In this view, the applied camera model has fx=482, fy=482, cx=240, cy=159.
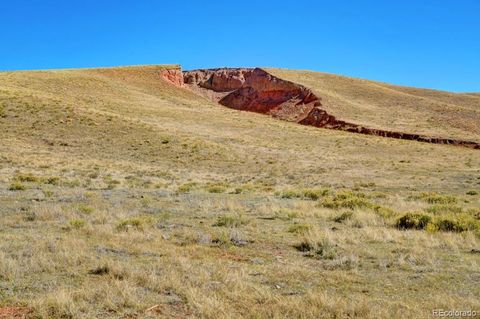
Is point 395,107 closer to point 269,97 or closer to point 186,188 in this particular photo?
point 269,97

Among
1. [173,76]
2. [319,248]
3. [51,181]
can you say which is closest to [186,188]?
[51,181]

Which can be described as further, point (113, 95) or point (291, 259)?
point (113, 95)

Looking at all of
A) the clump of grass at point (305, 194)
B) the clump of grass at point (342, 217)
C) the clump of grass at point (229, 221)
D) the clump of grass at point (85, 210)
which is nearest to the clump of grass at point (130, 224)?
the clump of grass at point (85, 210)

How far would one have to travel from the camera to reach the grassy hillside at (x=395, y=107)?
62875mm

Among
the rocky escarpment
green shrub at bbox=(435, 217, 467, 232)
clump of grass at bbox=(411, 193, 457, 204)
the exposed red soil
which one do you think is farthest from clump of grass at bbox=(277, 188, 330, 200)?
the rocky escarpment

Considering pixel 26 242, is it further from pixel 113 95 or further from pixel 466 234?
pixel 113 95

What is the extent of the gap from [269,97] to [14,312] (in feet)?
257

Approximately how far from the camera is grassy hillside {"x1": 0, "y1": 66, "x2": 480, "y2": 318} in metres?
6.77

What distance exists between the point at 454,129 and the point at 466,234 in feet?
184

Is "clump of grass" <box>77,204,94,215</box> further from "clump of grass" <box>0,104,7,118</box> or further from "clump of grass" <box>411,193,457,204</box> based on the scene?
"clump of grass" <box>0,104,7,118</box>

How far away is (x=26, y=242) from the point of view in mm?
9781

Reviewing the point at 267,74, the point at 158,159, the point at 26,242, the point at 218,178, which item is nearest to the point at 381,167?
the point at 218,178

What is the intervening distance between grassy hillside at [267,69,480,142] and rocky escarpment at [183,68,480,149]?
6.08ft

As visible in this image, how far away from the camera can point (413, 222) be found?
13383mm
